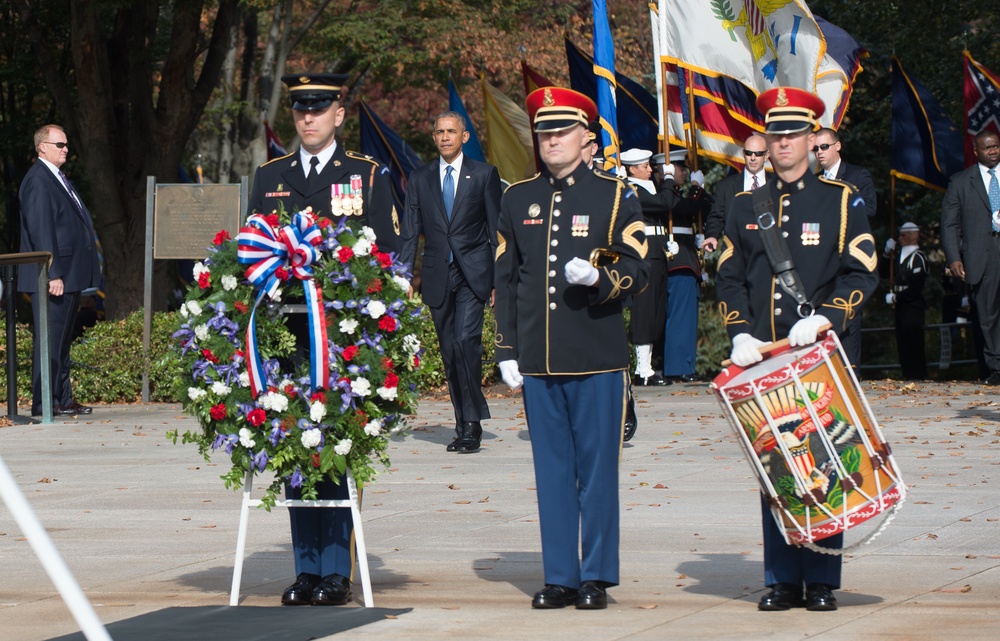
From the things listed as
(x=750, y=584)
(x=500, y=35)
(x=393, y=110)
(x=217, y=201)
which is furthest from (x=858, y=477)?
(x=393, y=110)

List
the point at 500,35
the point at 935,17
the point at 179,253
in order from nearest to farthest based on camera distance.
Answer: the point at 179,253 < the point at 935,17 < the point at 500,35

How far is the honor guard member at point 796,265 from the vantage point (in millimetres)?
6699

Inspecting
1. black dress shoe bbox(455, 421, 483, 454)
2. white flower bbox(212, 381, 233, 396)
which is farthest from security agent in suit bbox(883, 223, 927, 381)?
white flower bbox(212, 381, 233, 396)

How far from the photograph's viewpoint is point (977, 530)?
8.48m

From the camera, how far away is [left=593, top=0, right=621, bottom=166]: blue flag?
48.3 ft

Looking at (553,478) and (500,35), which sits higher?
(500,35)

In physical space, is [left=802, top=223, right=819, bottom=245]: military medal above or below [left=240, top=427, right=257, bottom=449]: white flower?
above

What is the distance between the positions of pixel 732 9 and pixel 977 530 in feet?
31.1

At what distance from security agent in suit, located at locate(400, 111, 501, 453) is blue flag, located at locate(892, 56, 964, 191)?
893 cm

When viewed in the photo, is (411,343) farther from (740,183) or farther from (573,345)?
(740,183)

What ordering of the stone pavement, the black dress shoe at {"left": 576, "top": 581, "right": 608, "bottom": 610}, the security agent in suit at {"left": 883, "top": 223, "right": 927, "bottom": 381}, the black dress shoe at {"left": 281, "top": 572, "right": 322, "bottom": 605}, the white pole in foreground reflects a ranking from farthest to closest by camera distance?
the security agent in suit at {"left": 883, "top": 223, "right": 927, "bottom": 381}
the black dress shoe at {"left": 281, "top": 572, "right": 322, "bottom": 605}
the black dress shoe at {"left": 576, "top": 581, "right": 608, "bottom": 610}
the stone pavement
the white pole in foreground

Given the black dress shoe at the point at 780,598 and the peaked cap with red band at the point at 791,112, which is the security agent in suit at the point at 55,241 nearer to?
the peaked cap with red band at the point at 791,112

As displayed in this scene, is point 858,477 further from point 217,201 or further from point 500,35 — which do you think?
point 500,35

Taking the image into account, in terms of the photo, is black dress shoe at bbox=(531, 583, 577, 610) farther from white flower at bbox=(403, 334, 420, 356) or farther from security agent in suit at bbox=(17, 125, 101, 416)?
security agent in suit at bbox=(17, 125, 101, 416)
